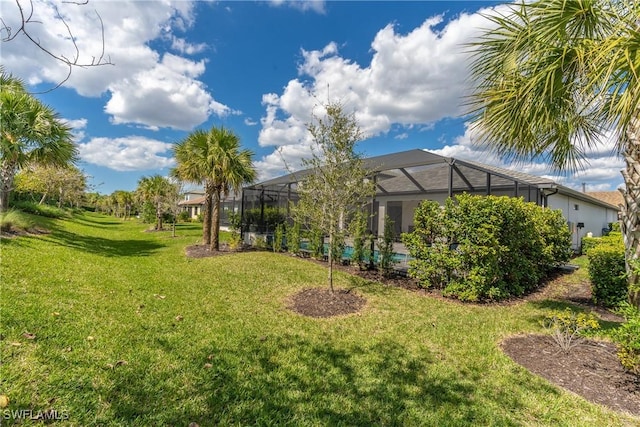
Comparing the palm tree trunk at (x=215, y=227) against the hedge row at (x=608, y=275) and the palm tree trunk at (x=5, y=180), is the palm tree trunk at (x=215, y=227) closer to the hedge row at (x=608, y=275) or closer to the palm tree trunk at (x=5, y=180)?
the palm tree trunk at (x=5, y=180)

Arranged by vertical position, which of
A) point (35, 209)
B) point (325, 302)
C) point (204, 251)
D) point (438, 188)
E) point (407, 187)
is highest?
point (407, 187)

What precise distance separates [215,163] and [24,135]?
229 inches

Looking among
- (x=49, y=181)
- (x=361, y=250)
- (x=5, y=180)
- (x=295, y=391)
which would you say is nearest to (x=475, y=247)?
(x=361, y=250)

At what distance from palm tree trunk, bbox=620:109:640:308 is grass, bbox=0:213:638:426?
5.26 feet

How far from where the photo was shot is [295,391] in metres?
2.80

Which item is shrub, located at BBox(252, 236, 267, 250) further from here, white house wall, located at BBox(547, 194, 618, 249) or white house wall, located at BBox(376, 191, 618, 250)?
white house wall, located at BBox(547, 194, 618, 249)

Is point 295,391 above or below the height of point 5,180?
below

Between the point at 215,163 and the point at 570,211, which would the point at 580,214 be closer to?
the point at 570,211

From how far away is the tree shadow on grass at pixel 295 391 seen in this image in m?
2.40

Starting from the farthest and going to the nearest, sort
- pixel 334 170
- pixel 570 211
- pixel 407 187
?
pixel 407 187
pixel 570 211
pixel 334 170

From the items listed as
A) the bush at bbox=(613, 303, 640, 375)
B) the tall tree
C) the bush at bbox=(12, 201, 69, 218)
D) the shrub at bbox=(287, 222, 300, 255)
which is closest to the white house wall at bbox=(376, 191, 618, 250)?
the shrub at bbox=(287, 222, 300, 255)

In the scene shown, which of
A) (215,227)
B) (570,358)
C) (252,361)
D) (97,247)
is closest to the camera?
(252,361)

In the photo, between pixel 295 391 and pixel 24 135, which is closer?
pixel 295 391

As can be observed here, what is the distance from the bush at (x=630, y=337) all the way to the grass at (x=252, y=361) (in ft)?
2.39
